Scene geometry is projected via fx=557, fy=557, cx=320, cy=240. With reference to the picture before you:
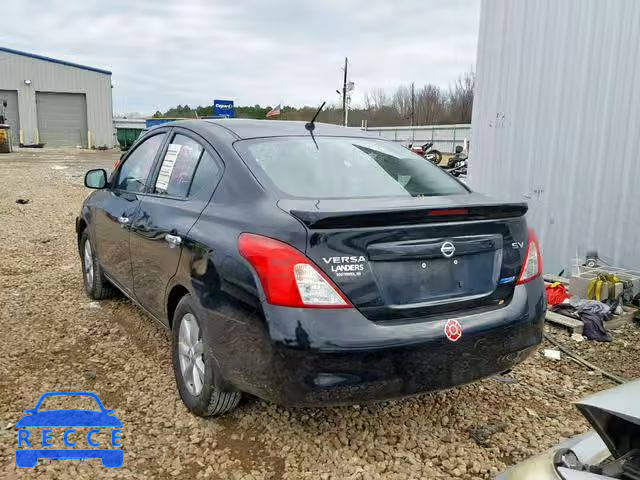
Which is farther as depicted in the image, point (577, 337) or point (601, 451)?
point (577, 337)

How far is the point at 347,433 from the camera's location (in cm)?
294

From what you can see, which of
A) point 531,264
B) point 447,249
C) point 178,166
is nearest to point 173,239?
point 178,166

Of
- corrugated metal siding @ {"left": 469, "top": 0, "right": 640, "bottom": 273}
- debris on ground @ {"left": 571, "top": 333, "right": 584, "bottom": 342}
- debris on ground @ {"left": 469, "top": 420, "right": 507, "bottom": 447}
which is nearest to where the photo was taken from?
debris on ground @ {"left": 469, "top": 420, "right": 507, "bottom": 447}

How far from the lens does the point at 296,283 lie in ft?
7.63

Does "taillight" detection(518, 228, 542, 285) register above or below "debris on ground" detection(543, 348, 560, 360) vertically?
above

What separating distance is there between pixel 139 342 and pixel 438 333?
2.57 meters

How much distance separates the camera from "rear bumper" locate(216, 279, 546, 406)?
232cm

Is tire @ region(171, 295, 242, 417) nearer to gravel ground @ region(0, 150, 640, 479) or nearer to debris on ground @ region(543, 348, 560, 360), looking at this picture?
gravel ground @ region(0, 150, 640, 479)

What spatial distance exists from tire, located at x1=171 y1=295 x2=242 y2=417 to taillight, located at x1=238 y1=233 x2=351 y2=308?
594 mm

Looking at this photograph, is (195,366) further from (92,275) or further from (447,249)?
(92,275)

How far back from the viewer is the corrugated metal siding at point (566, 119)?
5621 mm

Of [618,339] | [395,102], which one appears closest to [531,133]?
[618,339]

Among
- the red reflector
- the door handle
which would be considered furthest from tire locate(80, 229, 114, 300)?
the red reflector

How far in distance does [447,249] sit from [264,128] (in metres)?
1.49
